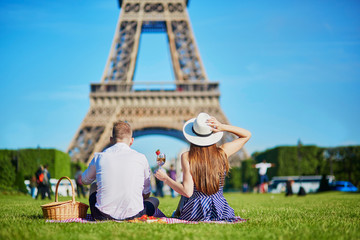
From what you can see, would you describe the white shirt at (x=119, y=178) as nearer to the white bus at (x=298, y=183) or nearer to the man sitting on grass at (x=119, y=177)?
the man sitting on grass at (x=119, y=177)

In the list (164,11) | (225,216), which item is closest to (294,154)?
(164,11)

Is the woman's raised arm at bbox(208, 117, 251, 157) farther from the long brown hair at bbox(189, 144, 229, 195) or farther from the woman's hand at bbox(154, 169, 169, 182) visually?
the woman's hand at bbox(154, 169, 169, 182)

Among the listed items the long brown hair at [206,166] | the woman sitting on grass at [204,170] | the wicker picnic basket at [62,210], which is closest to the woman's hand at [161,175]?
the woman sitting on grass at [204,170]

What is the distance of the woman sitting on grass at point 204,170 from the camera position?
14.1ft

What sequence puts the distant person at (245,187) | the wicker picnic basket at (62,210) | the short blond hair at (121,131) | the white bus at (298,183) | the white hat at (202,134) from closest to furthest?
the white hat at (202,134) < the short blond hair at (121,131) < the wicker picnic basket at (62,210) < the white bus at (298,183) < the distant person at (245,187)

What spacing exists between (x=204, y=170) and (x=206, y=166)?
0.05 m

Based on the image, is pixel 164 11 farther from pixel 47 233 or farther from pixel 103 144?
pixel 47 233

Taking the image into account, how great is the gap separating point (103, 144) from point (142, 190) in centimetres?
2445

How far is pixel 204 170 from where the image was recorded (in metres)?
4.36

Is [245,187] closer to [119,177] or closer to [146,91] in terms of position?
[146,91]

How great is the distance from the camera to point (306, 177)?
28703 millimetres

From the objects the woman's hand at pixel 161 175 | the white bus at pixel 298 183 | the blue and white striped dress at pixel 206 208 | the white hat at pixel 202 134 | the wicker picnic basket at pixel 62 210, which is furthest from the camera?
the white bus at pixel 298 183

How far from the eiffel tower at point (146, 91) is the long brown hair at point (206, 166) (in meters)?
24.0

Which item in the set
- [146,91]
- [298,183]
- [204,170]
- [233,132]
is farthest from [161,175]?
[146,91]
